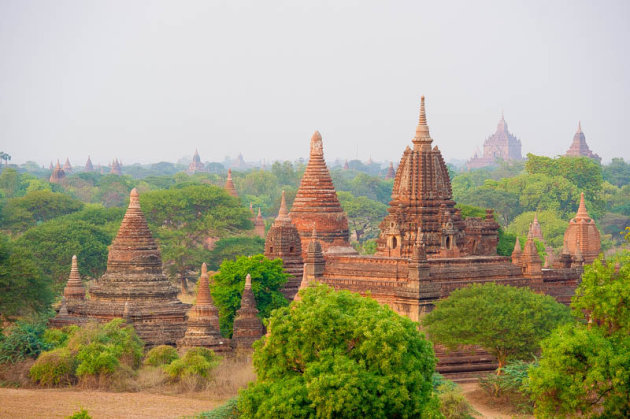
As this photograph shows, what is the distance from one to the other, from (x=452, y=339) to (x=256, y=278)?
10164 millimetres

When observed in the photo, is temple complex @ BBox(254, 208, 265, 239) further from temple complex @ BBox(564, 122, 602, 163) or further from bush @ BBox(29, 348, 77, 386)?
temple complex @ BBox(564, 122, 602, 163)

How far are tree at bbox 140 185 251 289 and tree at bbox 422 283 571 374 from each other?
121ft

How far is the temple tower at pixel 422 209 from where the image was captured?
46.0 m

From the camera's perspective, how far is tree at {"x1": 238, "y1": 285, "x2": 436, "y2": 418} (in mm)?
27812

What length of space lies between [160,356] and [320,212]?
13399 mm

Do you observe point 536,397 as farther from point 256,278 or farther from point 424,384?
point 256,278

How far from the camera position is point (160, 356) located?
1581 inches

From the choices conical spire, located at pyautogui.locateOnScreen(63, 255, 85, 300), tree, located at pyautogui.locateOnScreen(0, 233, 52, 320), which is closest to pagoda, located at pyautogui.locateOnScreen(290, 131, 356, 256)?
conical spire, located at pyautogui.locateOnScreen(63, 255, 85, 300)

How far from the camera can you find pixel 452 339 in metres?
38.4

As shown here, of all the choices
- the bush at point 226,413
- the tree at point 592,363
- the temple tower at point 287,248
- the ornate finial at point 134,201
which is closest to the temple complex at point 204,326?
the ornate finial at point 134,201

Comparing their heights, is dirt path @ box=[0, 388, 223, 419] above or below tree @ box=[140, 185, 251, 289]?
below

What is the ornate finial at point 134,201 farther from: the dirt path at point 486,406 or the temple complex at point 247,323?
the dirt path at point 486,406

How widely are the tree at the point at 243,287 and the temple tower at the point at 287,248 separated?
34.8 inches

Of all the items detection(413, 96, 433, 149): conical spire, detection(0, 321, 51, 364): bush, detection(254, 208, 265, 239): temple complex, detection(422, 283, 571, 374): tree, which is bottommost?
detection(0, 321, 51, 364): bush
